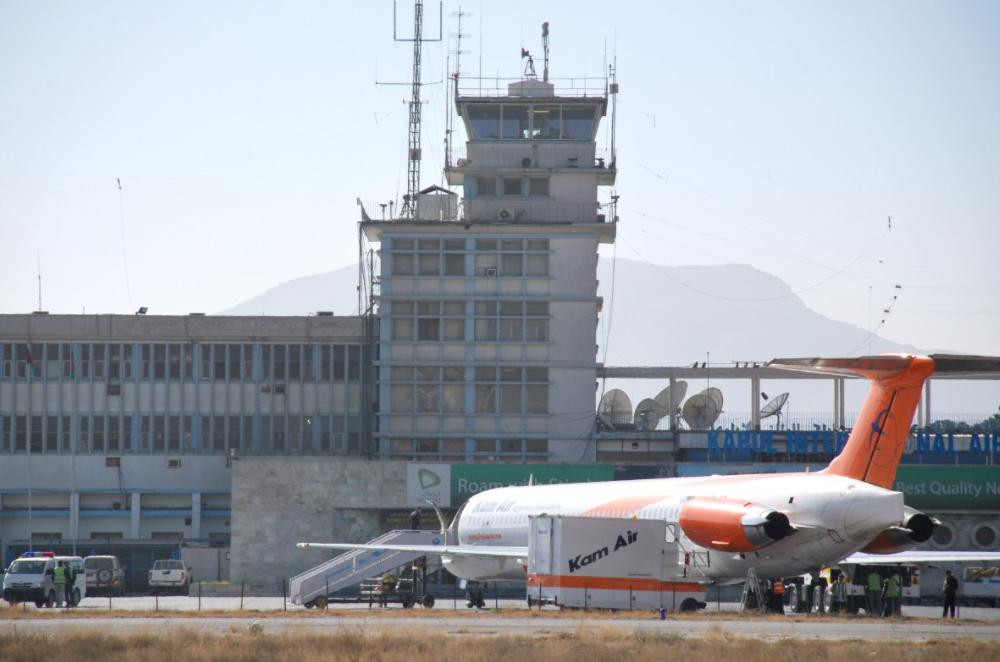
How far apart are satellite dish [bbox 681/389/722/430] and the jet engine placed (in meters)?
37.8

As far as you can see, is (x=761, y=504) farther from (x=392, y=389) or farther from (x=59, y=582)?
(x=392, y=389)

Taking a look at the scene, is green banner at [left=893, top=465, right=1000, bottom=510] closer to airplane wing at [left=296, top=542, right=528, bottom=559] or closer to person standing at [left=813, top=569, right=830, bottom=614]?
person standing at [left=813, top=569, right=830, bottom=614]

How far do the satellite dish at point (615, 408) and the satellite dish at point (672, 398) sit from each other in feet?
5.73

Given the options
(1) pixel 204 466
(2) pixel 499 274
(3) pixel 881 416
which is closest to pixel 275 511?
(1) pixel 204 466

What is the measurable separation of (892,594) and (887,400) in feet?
23.2

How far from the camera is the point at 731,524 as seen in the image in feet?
134

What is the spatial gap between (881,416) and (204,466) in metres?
46.1

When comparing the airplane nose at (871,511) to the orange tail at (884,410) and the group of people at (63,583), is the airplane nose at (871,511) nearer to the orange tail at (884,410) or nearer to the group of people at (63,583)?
the orange tail at (884,410)

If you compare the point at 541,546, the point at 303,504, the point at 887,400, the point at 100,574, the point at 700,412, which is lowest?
the point at 100,574

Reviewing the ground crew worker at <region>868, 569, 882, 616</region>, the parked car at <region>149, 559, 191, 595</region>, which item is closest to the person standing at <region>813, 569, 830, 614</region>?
the ground crew worker at <region>868, 569, 882, 616</region>

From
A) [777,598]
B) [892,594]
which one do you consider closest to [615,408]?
[892,594]

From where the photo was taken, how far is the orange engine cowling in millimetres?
39812

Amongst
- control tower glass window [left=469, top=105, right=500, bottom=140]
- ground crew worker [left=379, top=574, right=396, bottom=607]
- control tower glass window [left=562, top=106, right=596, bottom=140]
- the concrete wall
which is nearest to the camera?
ground crew worker [left=379, top=574, right=396, bottom=607]

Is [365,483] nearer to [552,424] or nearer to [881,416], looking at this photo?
[552,424]
